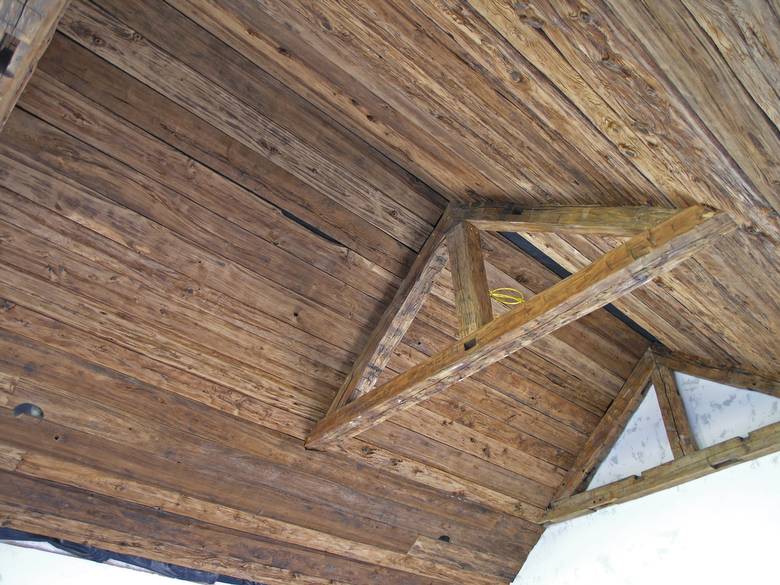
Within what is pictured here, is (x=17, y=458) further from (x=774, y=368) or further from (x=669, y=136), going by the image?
(x=774, y=368)

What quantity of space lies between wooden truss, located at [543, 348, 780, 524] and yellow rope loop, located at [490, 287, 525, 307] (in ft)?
3.44

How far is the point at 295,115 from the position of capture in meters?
2.69

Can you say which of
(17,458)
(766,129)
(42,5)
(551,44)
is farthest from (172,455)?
(766,129)

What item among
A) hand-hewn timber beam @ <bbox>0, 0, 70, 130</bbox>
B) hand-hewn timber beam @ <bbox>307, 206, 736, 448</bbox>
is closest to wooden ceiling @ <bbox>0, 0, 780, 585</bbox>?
hand-hewn timber beam @ <bbox>307, 206, 736, 448</bbox>

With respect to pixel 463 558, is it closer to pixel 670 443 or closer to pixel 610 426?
pixel 610 426

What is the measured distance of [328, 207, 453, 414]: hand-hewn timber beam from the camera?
2896 mm

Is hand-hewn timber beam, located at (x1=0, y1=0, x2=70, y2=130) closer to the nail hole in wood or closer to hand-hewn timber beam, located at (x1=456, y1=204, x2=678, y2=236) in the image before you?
the nail hole in wood

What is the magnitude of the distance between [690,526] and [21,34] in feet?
11.3

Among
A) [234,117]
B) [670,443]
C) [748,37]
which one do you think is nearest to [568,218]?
[748,37]

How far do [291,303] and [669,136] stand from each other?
1686mm

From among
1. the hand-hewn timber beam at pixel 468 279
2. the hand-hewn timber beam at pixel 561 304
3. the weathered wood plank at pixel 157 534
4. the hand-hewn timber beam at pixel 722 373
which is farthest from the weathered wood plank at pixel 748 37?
the weathered wood plank at pixel 157 534

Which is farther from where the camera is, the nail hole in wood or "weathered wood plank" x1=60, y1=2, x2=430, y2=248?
the nail hole in wood

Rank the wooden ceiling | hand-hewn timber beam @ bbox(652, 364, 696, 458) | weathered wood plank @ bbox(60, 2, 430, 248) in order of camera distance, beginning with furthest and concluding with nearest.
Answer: hand-hewn timber beam @ bbox(652, 364, 696, 458) → weathered wood plank @ bbox(60, 2, 430, 248) → the wooden ceiling

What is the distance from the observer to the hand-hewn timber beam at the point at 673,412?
347 cm
